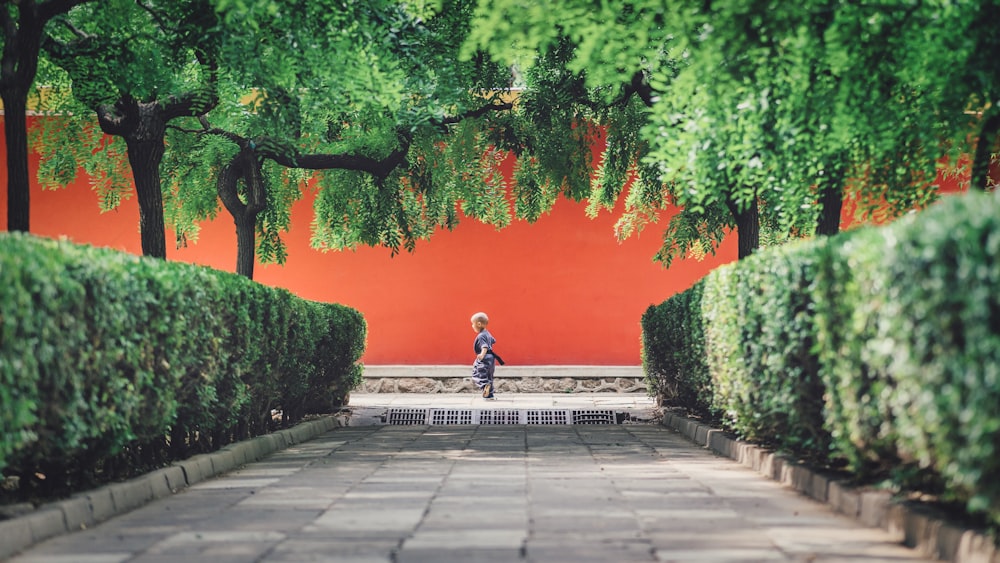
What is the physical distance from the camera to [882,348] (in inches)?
217

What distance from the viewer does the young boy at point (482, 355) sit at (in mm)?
20078

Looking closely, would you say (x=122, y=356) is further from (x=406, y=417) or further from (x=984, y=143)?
(x=406, y=417)

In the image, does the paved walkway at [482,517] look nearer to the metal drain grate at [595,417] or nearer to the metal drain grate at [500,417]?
the metal drain grate at [500,417]

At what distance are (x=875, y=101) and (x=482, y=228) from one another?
14104mm

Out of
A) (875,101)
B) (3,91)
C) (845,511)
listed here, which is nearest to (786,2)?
(875,101)

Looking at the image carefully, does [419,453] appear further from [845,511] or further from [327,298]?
[327,298]

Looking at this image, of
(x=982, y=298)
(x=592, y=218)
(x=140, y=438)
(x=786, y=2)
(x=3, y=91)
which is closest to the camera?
(x=982, y=298)

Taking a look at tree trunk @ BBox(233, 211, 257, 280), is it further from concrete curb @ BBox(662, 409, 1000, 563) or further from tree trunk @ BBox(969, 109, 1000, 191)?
tree trunk @ BBox(969, 109, 1000, 191)

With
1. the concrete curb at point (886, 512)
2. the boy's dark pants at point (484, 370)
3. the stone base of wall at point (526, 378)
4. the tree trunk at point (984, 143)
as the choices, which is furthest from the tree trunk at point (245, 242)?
the tree trunk at point (984, 143)

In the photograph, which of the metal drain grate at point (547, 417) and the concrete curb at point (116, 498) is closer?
the concrete curb at point (116, 498)

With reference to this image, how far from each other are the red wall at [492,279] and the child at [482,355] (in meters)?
1.52

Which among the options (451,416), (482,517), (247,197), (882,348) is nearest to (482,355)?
(451,416)

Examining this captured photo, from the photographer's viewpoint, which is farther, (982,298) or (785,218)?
(785,218)

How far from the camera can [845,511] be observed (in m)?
6.77
